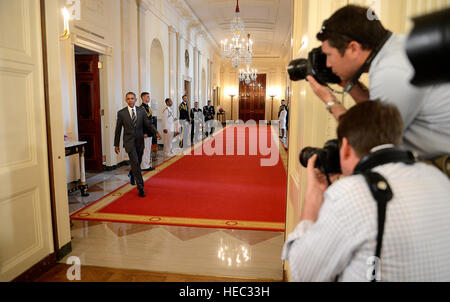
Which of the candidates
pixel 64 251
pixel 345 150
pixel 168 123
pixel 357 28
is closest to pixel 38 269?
pixel 64 251

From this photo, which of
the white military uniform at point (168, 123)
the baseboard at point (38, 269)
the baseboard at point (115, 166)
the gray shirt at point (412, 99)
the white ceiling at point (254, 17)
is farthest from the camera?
the white ceiling at point (254, 17)

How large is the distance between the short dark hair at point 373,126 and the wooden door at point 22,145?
8.27 ft

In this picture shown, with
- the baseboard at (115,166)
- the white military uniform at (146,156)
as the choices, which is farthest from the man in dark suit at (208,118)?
the white military uniform at (146,156)

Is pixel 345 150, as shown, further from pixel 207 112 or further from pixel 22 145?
pixel 207 112

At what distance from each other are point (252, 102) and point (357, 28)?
2367 cm

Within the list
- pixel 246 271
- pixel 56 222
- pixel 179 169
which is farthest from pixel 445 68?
pixel 179 169

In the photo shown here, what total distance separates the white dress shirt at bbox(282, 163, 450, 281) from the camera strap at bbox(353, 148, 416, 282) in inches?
0.4

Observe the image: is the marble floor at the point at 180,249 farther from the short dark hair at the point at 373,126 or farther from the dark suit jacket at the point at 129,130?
the short dark hair at the point at 373,126

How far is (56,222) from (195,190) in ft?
9.06

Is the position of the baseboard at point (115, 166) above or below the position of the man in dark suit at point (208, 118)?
below

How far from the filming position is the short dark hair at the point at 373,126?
2.73 feet

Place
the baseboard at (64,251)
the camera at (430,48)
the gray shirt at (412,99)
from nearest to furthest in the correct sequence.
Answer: the camera at (430,48)
the gray shirt at (412,99)
the baseboard at (64,251)

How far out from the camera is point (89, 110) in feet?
22.8

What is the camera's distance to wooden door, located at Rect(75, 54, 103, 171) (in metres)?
6.85
